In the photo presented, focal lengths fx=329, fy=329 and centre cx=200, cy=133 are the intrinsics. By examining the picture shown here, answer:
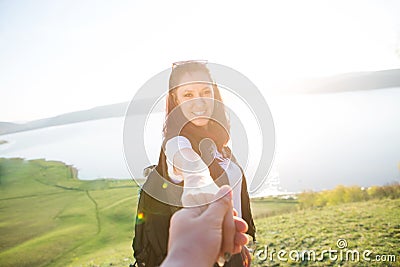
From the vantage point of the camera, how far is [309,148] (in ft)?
31.6

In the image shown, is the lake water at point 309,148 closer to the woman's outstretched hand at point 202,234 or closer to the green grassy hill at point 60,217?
the green grassy hill at point 60,217

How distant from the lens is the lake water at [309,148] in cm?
674

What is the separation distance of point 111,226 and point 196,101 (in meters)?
4.83

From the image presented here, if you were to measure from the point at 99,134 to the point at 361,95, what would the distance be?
18.5 m

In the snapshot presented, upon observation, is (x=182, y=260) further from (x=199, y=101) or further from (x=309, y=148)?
(x=309, y=148)

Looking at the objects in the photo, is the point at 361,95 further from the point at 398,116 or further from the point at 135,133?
the point at 135,133

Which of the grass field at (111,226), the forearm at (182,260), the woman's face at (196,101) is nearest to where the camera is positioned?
the forearm at (182,260)

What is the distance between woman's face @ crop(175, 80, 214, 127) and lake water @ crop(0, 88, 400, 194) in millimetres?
A: 2772

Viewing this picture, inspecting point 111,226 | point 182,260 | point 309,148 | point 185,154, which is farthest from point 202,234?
point 309,148

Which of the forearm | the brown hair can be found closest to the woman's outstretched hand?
the forearm

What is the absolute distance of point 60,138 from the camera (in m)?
13.4

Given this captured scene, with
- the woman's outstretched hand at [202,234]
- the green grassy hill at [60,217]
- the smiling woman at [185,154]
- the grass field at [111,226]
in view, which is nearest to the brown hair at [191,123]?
the smiling woman at [185,154]

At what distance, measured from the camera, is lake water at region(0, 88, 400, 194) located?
6.74 m

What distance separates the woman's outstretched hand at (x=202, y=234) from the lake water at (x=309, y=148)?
11.6ft
